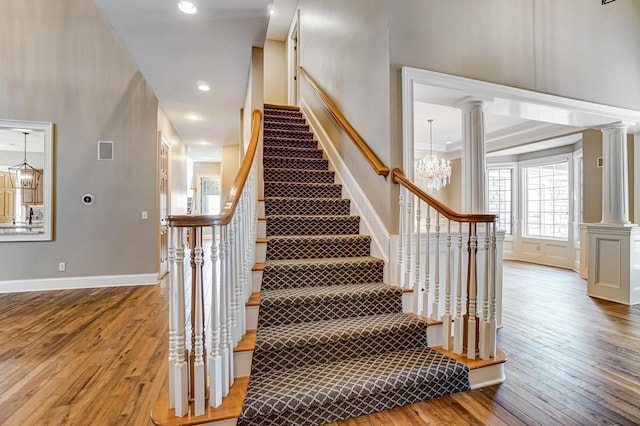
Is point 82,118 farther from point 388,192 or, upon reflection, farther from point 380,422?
point 380,422

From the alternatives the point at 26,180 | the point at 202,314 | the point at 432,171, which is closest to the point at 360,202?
the point at 202,314

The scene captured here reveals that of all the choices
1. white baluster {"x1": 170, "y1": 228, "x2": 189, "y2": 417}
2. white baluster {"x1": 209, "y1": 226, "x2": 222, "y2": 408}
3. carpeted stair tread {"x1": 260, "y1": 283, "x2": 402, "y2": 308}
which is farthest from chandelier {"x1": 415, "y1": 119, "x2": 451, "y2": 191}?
white baluster {"x1": 170, "y1": 228, "x2": 189, "y2": 417}

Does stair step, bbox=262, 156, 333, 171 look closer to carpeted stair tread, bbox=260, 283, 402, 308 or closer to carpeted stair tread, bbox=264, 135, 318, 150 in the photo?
carpeted stair tread, bbox=264, 135, 318, 150

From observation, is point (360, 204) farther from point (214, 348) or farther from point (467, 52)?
point (214, 348)

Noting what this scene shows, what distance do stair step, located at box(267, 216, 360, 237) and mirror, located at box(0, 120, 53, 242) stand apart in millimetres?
3557

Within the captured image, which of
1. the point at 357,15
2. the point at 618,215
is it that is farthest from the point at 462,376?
the point at 618,215

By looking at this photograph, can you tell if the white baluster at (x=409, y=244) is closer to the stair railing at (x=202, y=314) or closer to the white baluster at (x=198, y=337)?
the stair railing at (x=202, y=314)

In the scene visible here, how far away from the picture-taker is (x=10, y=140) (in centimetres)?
465

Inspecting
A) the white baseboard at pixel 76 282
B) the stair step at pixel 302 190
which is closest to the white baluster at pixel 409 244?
the stair step at pixel 302 190

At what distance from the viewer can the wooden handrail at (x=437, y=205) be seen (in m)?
2.12

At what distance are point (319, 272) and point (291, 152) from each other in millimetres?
2198

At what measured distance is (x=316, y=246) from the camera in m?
2.84

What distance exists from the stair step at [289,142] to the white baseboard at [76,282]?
2634 millimetres

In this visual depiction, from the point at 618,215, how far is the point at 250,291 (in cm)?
476
